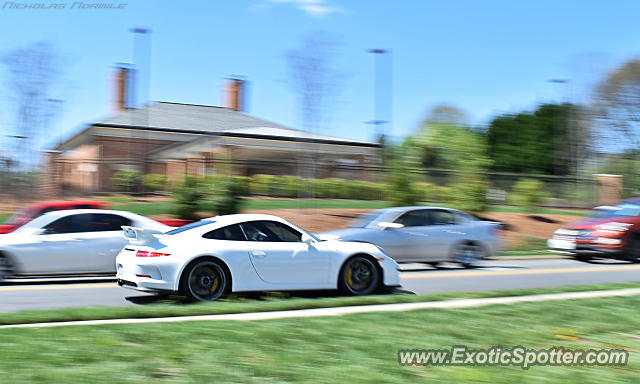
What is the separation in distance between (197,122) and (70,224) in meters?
34.2

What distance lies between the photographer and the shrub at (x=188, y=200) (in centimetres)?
2280

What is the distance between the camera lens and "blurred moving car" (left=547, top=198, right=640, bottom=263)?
17.7 meters

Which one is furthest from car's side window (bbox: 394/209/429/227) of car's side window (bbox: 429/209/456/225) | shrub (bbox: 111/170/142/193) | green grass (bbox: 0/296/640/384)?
shrub (bbox: 111/170/142/193)

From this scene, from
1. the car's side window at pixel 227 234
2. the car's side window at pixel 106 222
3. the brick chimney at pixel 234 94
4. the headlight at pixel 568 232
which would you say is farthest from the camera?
the brick chimney at pixel 234 94

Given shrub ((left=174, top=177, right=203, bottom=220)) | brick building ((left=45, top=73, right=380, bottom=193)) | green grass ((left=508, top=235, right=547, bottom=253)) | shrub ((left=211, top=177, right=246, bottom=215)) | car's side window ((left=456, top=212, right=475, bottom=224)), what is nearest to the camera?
car's side window ((left=456, top=212, right=475, bottom=224))

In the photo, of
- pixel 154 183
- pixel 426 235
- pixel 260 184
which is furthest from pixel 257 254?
pixel 154 183

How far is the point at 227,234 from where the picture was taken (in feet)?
32.6

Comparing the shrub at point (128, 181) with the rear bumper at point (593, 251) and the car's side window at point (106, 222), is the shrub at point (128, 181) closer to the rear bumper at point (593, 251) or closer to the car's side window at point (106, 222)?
the car's side window at point (106, 222)

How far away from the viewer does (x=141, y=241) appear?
9789 millimetres

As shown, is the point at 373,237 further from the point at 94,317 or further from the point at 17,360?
the point at 17,360

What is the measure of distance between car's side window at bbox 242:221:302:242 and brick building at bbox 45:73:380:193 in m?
17.7

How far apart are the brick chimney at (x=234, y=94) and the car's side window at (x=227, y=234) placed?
141 ft

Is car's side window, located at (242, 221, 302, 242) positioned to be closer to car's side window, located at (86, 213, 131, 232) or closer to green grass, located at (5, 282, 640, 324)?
green grass, located at (5, 282, 640, 324)

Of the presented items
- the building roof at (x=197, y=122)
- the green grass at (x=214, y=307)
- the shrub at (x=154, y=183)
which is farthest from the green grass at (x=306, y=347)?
the building roof at (x=197, y=122)
